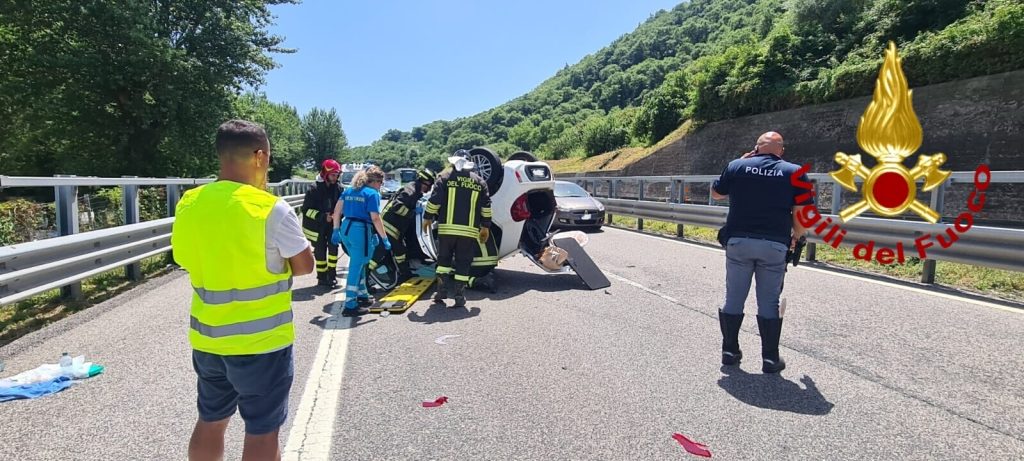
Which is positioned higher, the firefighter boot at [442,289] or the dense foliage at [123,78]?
the dense foliage at [123,78]

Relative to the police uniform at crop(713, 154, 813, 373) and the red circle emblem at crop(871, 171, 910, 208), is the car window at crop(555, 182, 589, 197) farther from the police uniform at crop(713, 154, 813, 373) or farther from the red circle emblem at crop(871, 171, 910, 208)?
the police uniform at crop(713, 154, 813, 373)

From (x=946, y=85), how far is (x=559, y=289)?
17.5 m

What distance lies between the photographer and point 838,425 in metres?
3.18

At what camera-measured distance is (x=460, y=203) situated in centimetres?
627

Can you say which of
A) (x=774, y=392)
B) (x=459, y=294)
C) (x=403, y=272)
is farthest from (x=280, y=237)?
(x=403, y=272)

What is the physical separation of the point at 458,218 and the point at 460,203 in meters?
0.17

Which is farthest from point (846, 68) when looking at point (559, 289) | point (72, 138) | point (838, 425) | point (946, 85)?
point (72, 138)

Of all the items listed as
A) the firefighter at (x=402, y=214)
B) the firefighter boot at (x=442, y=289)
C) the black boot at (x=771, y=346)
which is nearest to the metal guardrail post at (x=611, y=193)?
the firefighter at (x=402, y=214)

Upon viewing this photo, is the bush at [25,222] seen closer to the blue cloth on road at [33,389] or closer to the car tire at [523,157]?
the blue cloth on road at [33,389]

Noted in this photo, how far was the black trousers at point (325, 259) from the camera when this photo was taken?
7.50 m

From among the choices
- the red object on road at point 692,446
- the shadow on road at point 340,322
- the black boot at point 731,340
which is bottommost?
the shadow on road at point 340,322

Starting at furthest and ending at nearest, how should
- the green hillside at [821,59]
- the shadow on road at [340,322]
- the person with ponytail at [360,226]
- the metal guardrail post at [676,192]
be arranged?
the green hillside at [821,59], the metal guardrail post at [676,192], the person with ponytail at [360,226], the shadow on road at [340,322]

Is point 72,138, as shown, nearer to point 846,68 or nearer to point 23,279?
point 23,279

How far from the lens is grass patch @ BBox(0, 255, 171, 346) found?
5.25 metres
